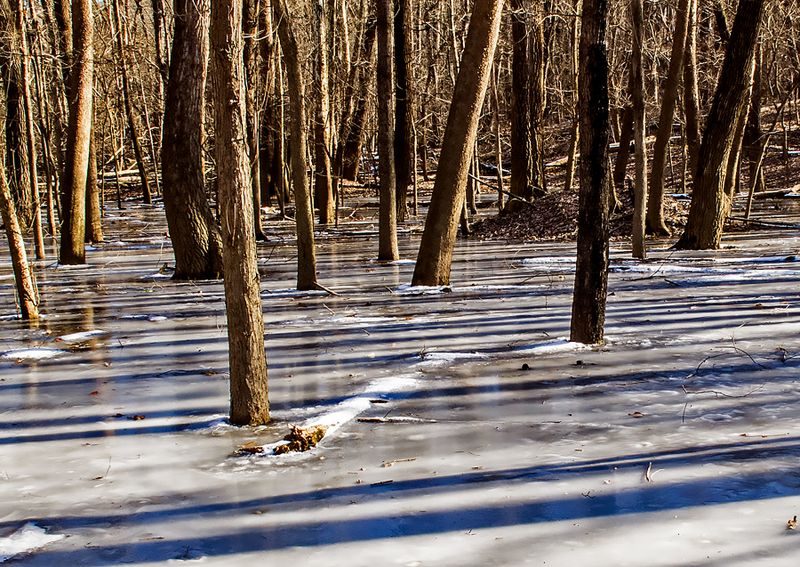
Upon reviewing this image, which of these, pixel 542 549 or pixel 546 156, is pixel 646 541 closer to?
pixel 542 549

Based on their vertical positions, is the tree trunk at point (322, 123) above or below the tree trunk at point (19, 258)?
above

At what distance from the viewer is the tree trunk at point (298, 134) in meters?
11.5

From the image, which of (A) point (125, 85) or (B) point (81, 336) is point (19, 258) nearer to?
(B) point (81, 336)

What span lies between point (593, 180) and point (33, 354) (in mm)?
5692

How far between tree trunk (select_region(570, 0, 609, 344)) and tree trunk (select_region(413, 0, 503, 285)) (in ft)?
12.5

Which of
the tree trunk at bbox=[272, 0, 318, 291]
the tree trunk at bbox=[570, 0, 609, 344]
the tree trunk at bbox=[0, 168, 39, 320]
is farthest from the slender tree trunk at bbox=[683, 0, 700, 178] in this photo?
the tree trunk at bbox=[0, 168, 39, 320]

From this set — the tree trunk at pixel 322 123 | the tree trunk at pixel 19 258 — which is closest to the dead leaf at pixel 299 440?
the tree trunk at pixel 19 258

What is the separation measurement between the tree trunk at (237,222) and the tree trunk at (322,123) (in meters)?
15.2

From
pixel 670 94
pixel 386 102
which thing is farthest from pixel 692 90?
pixel 386 102

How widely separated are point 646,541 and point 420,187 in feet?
124

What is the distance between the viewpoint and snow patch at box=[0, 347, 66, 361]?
9.31 m

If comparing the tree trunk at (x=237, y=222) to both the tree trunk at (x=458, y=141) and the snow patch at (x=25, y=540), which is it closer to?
the snow patch at (x=25, y=540)

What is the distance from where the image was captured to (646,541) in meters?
4.27

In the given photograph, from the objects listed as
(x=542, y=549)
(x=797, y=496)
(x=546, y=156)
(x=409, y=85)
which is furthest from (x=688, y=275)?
(x=546, y=156)
